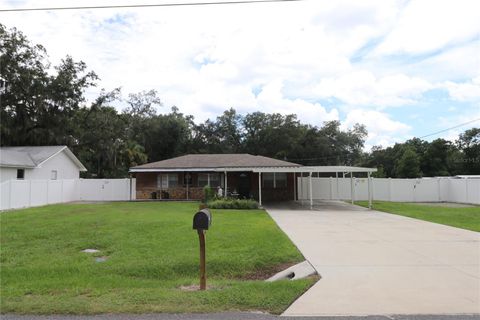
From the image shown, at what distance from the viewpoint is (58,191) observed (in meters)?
28.6

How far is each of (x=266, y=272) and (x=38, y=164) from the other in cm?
2525

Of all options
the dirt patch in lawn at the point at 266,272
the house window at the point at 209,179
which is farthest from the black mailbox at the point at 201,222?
the house window at the point at 209,179

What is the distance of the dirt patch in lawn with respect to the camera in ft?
25.7

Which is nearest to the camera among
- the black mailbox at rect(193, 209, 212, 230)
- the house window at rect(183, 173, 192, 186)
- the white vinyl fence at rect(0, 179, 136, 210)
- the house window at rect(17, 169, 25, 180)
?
the black mailbox at rect(193, 209, 212, 230)

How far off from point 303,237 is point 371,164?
70.7 m

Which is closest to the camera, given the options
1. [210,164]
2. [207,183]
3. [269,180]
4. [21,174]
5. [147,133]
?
[21,174]

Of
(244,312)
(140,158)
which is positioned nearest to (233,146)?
(140,158)

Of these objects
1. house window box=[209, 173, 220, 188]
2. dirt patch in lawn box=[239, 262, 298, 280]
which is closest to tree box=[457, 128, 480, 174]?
house window box=[209, 173, 220, 188]

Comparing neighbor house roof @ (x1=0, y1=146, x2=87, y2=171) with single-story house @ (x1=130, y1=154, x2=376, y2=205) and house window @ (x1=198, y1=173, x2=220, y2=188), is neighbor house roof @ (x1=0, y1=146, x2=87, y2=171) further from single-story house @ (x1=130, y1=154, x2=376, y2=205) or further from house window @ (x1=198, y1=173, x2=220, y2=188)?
house window @ (x1=198, y1=173, x2=220, y2=188)

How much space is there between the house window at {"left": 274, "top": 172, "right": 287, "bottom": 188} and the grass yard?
58.3 ft

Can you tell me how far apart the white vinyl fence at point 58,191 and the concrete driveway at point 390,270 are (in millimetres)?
15702

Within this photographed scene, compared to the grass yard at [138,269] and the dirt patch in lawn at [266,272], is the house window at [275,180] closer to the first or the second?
the grass yard at [138,269]

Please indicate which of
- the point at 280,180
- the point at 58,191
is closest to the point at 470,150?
the point at 280,180

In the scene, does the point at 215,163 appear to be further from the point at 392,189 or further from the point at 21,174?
the point at 392,189
